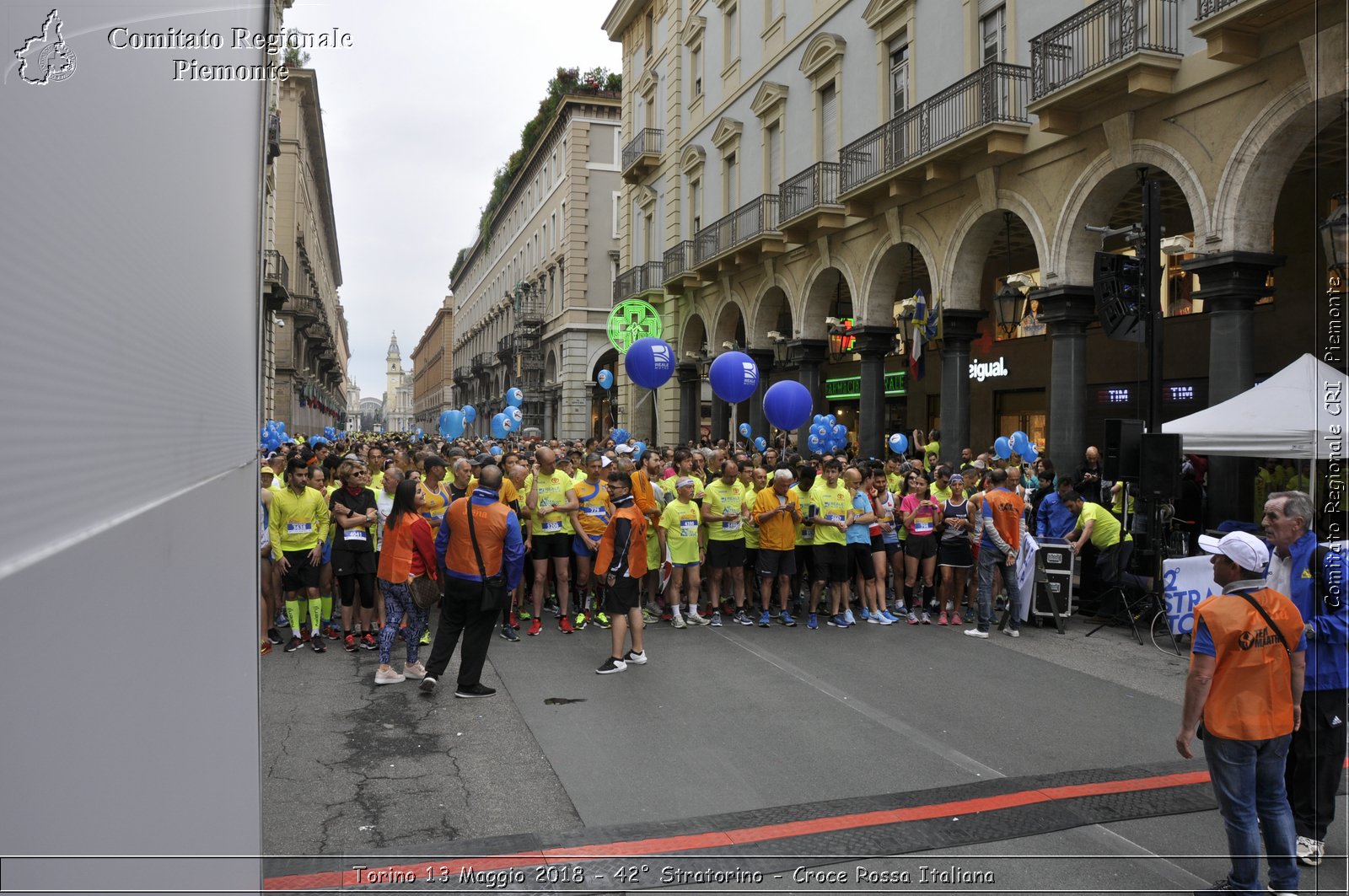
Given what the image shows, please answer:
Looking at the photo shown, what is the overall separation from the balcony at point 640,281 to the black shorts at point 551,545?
21.9 metres

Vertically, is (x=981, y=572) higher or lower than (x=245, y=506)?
lower

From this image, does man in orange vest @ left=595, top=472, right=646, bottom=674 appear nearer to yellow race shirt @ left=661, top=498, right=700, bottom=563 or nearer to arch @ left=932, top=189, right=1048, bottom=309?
yellow race shirt @ left=661, top=498, right=700, bottom=563

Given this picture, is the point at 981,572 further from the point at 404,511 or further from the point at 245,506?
the point at 245,506

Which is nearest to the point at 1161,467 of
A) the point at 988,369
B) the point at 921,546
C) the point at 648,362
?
the point at 921,546

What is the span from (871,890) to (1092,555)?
8.50 metres

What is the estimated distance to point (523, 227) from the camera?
60188 millimetres

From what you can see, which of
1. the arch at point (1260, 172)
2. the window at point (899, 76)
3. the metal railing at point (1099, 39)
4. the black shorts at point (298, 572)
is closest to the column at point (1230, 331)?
the arch at point (1260, 172)

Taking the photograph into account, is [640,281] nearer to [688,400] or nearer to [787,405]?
[688,400]

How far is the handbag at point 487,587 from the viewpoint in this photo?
302 inches

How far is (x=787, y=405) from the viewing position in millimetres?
18234

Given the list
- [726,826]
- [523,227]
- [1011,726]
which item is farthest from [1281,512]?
[523,227]

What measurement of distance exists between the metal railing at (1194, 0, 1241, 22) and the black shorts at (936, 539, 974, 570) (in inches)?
286

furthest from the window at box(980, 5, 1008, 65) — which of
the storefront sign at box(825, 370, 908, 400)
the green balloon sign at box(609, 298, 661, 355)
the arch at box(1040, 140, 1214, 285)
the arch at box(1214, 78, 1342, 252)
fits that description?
the storefront sign at box(825, 370, 908, 400)

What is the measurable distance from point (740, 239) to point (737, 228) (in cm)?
48
